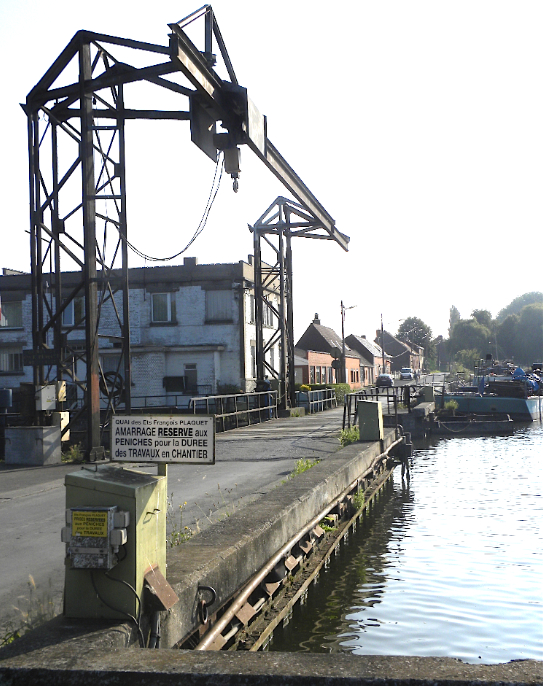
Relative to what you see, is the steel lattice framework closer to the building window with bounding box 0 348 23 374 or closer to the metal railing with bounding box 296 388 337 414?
A: the metal railing with bounding box 296 388 337 414

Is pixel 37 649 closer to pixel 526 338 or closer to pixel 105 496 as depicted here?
pixel 105 496

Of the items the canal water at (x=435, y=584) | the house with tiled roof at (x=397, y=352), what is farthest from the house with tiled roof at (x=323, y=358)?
the house with tiled roof at (x=397, y=352)

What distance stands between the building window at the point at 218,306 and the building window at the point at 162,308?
71.3 inches

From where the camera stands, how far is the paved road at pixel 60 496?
5680 mm

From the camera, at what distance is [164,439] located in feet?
15.1

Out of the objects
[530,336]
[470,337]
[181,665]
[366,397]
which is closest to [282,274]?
[366,397]

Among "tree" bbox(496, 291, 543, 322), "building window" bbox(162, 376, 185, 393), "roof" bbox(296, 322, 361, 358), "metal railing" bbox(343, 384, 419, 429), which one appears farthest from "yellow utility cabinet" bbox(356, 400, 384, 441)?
"tree" bbox(496, 291, 543, 322)

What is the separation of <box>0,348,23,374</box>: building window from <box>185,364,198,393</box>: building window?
29.3 feet

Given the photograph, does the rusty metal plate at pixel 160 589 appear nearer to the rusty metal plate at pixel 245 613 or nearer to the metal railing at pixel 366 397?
the rusty metal plate at pixel 245 613

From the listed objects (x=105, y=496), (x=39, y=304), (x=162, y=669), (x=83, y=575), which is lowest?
(x=162, y=669)

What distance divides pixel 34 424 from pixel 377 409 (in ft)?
22.7

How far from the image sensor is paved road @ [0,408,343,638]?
18.6ft

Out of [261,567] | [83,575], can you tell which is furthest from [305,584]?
[83,575]

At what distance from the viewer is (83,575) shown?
4129 millimetres
